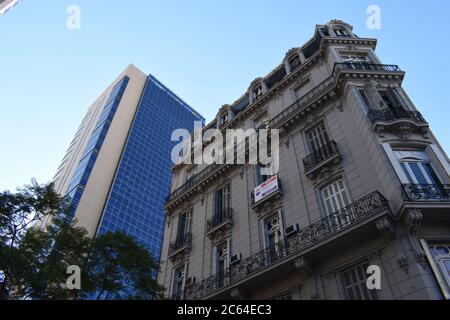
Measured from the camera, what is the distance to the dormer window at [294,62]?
24.3 meters

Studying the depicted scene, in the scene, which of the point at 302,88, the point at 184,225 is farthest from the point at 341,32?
the point at 184,225

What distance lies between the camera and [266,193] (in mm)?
18297

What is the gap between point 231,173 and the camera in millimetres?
22375

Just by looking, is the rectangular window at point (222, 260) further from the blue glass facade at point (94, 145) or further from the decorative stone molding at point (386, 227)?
the blue glass facade at point (94, 145)

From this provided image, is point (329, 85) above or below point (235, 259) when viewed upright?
above

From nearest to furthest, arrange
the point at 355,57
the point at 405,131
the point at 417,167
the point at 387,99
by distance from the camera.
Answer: the point at 417,167
the point at 405,131
the point at 387,99
the point at 355,57

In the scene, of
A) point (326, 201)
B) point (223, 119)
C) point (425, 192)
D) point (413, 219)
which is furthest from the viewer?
point (223, 119)

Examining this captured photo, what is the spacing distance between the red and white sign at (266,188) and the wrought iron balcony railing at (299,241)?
10.8ft

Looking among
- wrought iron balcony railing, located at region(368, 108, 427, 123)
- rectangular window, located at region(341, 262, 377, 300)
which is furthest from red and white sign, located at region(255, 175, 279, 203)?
rectangular window, located at region(341, 262, 377, 300)

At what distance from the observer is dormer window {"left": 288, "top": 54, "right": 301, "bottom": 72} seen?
2435 cm

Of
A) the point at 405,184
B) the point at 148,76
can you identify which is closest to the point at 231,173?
the point at 405,184

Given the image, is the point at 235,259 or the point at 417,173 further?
the point at 235,259

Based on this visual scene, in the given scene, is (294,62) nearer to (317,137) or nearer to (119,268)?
→ (317,137)

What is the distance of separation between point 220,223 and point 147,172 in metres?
70.9
